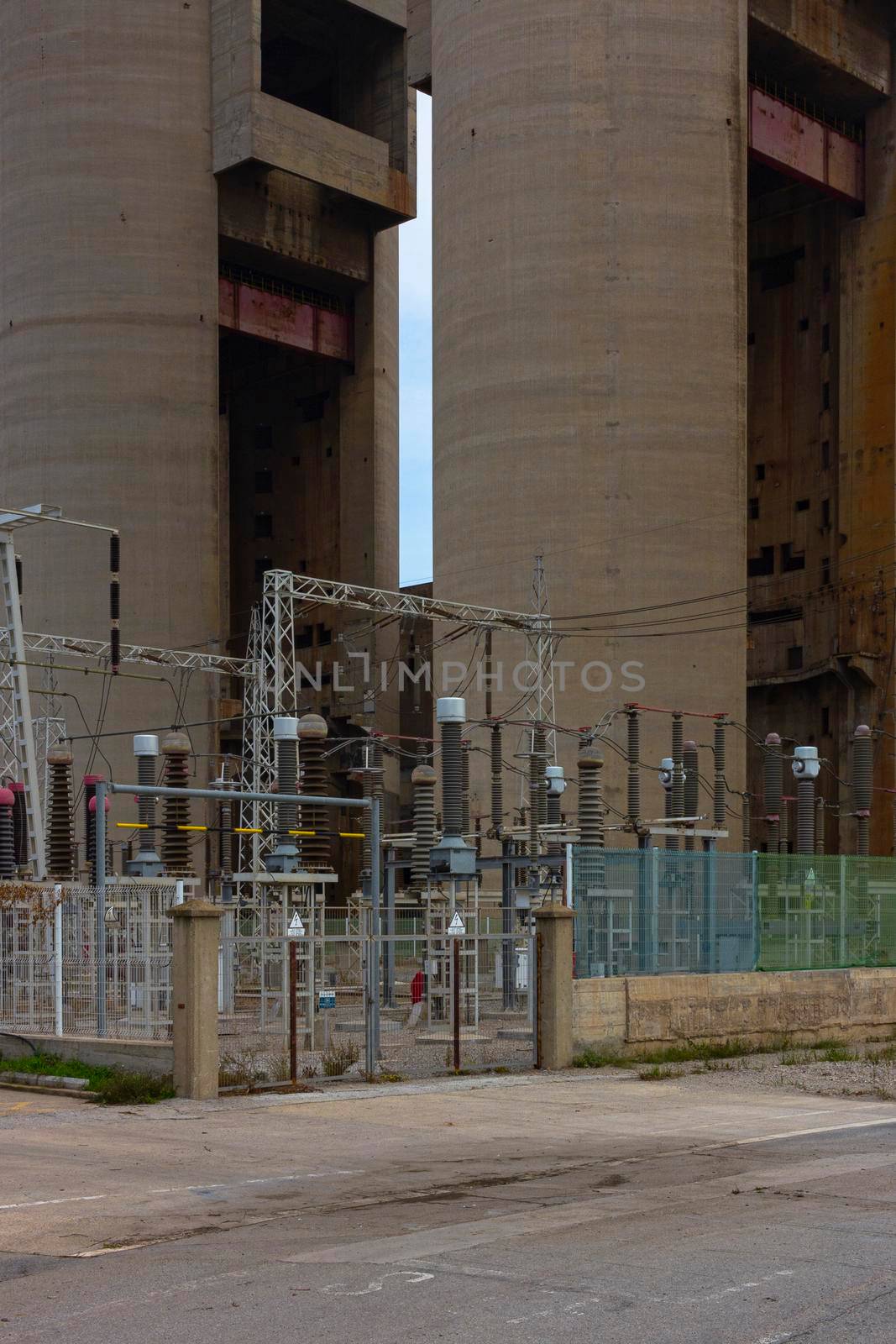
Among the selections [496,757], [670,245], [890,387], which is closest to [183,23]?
[670,245]

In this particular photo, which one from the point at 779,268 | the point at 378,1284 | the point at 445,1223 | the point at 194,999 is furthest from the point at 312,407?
the point at 378,1284

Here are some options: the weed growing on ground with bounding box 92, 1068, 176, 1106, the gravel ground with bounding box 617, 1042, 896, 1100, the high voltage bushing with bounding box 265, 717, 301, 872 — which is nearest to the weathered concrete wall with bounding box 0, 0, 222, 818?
the high voltage bushing with bounding box 265, 717, 301, 872

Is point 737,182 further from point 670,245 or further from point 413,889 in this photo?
point 413,889

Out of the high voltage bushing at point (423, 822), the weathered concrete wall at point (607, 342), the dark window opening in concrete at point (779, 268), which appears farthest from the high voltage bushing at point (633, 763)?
the dark window opening in concrete at point (779, 268)

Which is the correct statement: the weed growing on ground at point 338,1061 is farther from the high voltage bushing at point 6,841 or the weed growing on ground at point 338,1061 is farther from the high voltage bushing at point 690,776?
the high voltage bushing at point 690,776

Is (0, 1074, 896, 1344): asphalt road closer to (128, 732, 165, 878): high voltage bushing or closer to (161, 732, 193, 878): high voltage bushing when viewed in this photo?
(128, 732, 165, 878): high voltage bushing

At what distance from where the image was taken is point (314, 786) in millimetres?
39719

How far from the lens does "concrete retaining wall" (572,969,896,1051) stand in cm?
2564

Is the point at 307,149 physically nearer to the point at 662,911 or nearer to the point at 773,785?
the point at 773,785

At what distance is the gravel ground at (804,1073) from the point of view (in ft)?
77.5

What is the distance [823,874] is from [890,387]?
45.3 metres

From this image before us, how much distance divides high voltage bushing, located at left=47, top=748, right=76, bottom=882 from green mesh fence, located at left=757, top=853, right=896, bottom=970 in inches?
690

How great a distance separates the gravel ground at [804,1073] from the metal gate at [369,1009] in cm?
232

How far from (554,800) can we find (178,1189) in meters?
36.5
